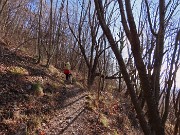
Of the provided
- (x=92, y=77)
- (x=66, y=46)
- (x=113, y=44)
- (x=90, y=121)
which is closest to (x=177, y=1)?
(x=90, y=121)

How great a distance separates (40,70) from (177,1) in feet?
25.8

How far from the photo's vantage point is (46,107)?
38.2ft

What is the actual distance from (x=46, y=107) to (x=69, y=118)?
0.98 m

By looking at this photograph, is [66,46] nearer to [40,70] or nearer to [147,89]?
[40,70]

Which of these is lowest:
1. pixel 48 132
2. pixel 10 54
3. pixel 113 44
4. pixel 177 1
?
pixel 48 132

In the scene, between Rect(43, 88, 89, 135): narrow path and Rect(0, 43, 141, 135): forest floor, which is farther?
Rect(43, 88, 89, 135): narrow path

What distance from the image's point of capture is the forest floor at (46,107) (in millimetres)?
10016

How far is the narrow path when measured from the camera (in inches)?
416

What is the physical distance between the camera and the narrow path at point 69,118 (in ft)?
34.7

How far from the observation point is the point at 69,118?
1176 cm

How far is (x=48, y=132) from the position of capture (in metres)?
10.2

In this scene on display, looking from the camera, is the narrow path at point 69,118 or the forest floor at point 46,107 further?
the narrow path at point 69,118

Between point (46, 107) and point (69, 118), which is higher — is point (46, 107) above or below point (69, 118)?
above

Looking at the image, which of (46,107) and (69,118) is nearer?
(46,107)
